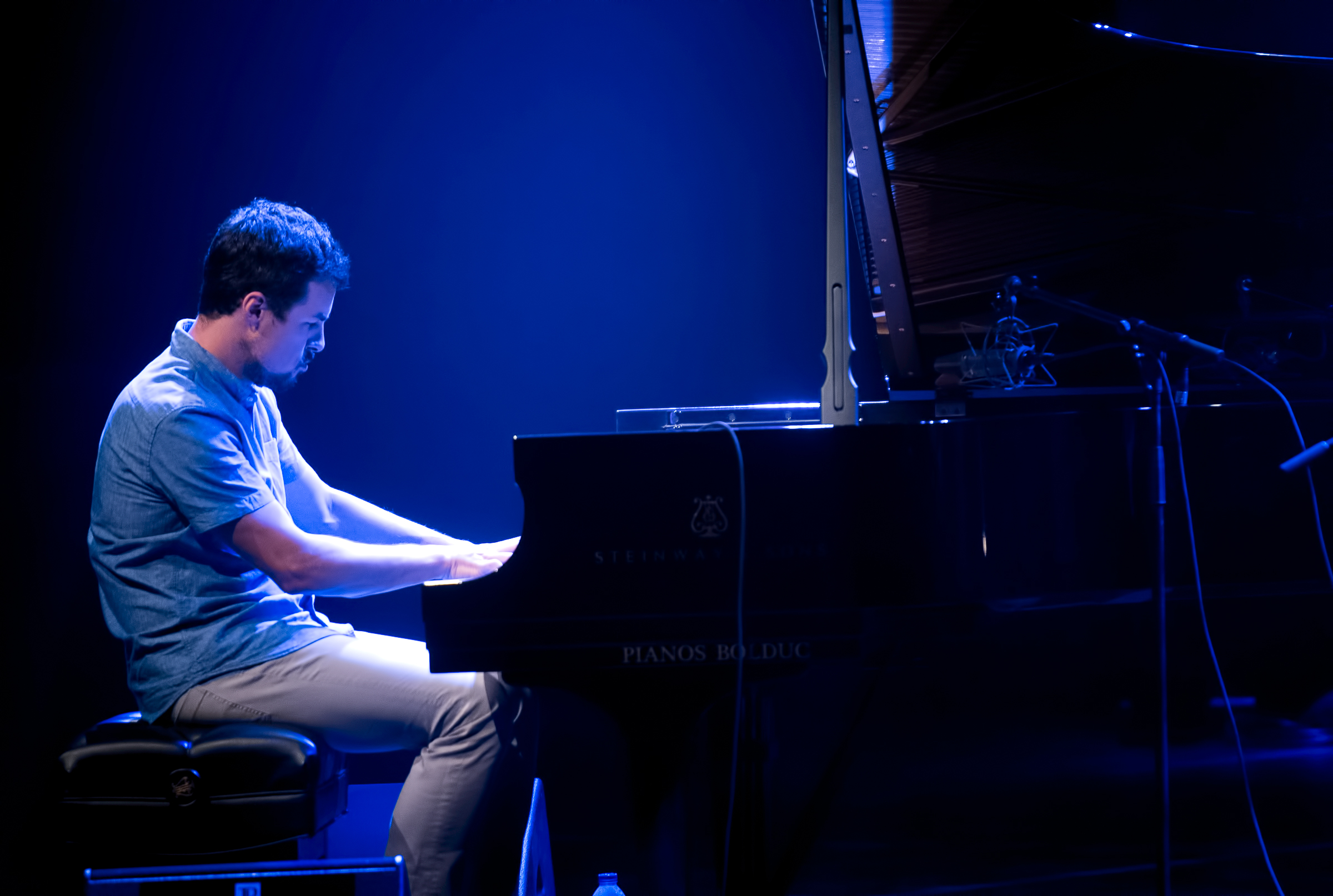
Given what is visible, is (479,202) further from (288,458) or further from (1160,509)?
(1160,509)

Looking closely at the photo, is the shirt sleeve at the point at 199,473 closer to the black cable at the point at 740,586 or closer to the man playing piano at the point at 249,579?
the man playing piano at the point at 249,579

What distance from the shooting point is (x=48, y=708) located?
244cm

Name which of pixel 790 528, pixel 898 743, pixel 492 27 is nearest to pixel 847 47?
pixel 790 528

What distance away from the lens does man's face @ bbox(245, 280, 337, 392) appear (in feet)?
6.06

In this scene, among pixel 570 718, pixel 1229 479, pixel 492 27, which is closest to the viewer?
pixel 1229 479

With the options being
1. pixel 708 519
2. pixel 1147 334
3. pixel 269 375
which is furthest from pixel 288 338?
pixel 1147 334

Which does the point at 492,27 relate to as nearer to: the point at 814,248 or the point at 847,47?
the point at 814,248

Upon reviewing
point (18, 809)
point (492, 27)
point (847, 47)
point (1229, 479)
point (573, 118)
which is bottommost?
point (18, 809)

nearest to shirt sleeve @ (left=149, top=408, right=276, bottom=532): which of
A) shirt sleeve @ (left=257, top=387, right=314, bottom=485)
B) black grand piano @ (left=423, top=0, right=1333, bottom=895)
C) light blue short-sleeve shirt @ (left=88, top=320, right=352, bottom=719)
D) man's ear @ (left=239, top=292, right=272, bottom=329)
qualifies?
light blue short-sleeve shirt @ (left=88, top=320, right=352, bottom=719)

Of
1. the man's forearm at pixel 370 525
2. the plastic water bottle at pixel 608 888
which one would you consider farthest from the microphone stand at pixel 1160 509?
the man's forearm at pixel 370 525

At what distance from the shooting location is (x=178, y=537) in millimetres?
A: 1720

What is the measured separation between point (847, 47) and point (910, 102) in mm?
513

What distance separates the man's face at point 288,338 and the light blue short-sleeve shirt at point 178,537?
3.7 inches

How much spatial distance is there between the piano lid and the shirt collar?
1.34m
